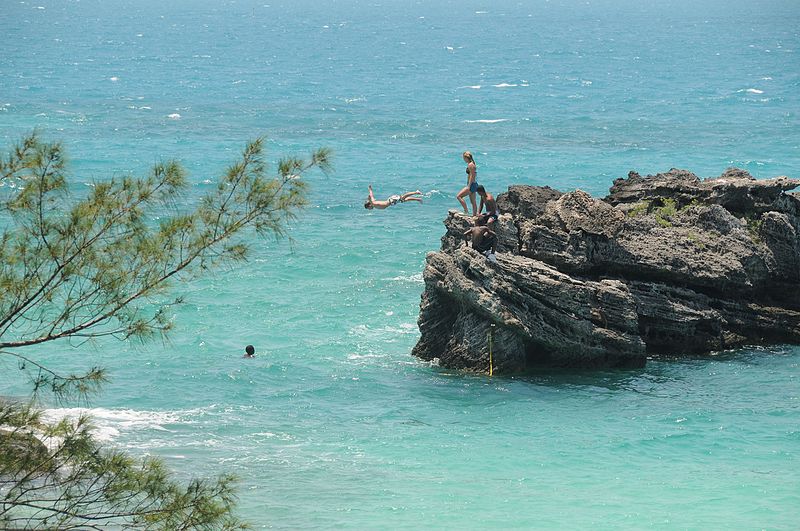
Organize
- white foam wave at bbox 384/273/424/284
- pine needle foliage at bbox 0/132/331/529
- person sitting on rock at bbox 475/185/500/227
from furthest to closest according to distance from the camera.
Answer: white foam wave at bbox 384/273/424/284, person sitting on rock at bbox 475/185/500/227, pine needle foliage at bbox 0/132/331/529

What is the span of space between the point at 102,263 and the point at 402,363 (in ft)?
48.2

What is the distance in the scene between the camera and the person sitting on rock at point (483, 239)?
84.7 feet

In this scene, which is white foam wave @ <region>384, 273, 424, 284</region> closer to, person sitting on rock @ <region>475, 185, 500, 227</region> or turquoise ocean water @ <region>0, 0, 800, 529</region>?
turquoise ocean water @ <region>0, 0, 800, 529</region>

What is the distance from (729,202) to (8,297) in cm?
2032

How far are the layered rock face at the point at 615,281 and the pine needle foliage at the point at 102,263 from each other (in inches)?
446

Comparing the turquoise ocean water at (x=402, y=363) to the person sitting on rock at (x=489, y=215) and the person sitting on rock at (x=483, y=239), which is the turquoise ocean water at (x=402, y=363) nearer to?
the person sitting on rock at (x=483, y=239)

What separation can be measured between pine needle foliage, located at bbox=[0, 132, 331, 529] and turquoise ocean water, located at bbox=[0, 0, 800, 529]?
584 cm

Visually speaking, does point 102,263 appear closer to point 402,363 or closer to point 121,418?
point 121,418

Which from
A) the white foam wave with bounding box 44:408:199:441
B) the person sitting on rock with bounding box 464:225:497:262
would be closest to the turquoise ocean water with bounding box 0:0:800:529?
the white foam wave with bounding box 44:408:199:441

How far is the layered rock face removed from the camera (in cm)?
2525

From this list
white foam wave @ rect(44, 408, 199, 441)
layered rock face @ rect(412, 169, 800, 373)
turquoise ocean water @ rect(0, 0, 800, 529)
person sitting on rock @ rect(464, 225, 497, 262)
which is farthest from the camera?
person sitting on rock @ rect(464, 225, 497, 262)

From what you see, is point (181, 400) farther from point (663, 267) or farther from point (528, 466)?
point (663, 267)

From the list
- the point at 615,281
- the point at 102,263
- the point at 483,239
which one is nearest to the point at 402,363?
the point at 483,239

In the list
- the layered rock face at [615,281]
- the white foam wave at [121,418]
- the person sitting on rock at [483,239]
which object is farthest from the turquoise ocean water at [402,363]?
the person sitting on rock at [483,239]
